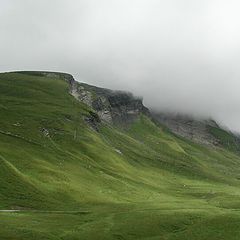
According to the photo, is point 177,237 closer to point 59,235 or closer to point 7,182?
point 59,235

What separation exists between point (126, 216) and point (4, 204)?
33331mm

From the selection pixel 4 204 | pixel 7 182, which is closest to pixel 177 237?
pixel 4 204

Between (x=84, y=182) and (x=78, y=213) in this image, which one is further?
(x=84, y=182)

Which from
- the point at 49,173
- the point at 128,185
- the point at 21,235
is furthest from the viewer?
the point at 128,185

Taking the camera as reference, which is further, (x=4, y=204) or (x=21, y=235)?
(x=4, y=204)

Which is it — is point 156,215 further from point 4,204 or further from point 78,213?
point 4,204

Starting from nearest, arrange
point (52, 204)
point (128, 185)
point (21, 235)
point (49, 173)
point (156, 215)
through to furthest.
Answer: point (21, 235)
point (156, 215)
point (52, 204)
point (49, 173)
point (128, 185)

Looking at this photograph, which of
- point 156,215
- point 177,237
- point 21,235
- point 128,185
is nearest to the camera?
point 21,235

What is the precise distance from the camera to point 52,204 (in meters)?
132

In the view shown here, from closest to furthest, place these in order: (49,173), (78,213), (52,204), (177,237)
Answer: (177,237) < (78,213) < (52,204) < (49,173)

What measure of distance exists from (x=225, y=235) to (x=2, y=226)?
39.2m

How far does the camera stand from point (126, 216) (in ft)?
346

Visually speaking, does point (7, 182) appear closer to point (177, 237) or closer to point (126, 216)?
point (126, 216)

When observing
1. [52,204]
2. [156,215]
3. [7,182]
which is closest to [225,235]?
[156,215]
